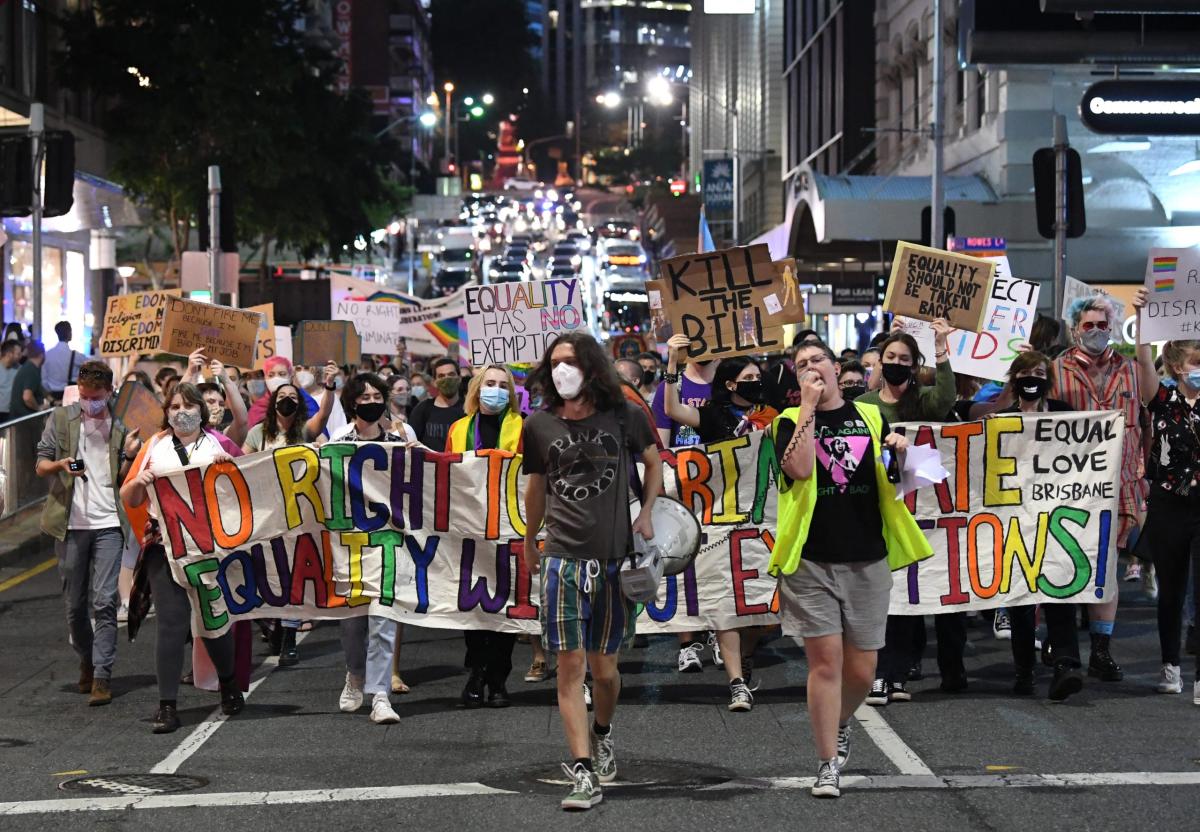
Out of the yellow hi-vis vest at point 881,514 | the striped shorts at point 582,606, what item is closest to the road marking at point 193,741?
the striped shorts at point 582,606

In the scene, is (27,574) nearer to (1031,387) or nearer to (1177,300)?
(1031,387)


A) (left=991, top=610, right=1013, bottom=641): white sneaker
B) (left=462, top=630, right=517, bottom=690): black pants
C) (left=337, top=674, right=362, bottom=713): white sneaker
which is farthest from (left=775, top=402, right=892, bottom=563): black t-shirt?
(left=991, top=610, right=1013, bottom=641): white sneaker

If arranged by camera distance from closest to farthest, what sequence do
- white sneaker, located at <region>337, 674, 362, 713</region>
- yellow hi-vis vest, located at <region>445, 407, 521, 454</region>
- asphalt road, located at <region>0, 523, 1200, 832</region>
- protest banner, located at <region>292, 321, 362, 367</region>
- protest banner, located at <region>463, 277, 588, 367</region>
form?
asphalt road, located at <region>0, 523, 1200, 832</region>
white sneaker, located at <region>337, 674, 362, 713</region>
yellow hi-vis vest, located at <region>445, 407, 521, 454</region>
protest banner, located at <region>463, 277, 588, 367</region>
protest banner, located at <region>292, 321, 362, 367</region>

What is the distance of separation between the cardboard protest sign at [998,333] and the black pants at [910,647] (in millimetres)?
2937

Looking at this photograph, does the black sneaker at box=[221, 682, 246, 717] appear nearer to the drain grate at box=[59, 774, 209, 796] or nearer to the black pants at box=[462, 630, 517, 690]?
the black pants at box=[462, 630, 517, 690]

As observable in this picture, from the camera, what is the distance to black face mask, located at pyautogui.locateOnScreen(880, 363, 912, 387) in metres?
9.41

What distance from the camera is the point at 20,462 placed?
18.0 m

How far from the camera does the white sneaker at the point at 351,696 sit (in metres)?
9.40

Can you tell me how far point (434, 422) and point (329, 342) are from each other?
34.3 feet

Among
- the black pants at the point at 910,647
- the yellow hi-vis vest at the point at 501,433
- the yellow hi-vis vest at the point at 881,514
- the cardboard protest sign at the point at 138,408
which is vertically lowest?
the black pants at the point at 910,647

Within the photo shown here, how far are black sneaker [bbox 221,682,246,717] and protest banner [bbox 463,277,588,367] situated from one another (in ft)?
14.8

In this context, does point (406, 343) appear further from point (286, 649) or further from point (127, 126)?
point (286, 649)

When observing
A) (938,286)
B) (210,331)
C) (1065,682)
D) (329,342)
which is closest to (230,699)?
(1065,682)

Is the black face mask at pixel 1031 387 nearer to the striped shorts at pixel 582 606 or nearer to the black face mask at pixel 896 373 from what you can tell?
the black face mask at pixel 896 373
